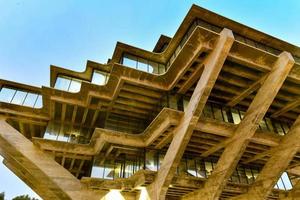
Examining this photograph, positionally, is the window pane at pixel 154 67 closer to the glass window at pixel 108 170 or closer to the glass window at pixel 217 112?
the glass window at pixel 217 112

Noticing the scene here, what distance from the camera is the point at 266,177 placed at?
42.8 feet

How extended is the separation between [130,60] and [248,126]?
8884 millimetres

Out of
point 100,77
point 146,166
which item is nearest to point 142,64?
point 100,77

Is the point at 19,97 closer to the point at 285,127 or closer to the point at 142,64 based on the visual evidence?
the point at 142,64

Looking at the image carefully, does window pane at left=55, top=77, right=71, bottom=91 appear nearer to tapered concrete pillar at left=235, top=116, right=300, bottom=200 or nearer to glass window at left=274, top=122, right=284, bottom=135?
tapered concrete pillar at left=235, top=116, right=300, bottom=200

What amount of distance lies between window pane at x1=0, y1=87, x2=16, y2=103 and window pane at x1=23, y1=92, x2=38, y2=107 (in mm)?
1034

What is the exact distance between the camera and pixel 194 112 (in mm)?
10672

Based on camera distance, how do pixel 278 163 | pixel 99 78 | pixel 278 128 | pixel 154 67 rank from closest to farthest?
pixel 278 163 → pixel 278 128 → pixel 154 67 → pixel 99 78

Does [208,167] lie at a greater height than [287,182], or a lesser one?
greater

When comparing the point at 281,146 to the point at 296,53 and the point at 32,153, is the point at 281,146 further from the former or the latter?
the point at 32,153

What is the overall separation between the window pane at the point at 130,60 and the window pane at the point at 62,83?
4.81 m

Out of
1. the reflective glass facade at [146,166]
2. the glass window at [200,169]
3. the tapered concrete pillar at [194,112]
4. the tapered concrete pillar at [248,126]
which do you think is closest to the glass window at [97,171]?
the reflective glass facade at [146,166]

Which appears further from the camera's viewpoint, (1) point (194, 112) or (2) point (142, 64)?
(2) point (142, 64)

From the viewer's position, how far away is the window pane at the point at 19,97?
16.4 m
